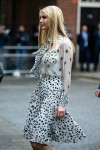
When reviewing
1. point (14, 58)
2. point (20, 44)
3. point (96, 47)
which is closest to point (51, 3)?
point (96, 47)

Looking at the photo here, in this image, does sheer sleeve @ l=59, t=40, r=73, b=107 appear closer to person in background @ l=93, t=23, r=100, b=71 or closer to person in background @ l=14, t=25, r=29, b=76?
person in background @ l=14, t=25, r=29, b=76

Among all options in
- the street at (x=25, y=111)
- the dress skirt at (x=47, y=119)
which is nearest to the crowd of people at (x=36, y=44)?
the street at (x=25, y=111)

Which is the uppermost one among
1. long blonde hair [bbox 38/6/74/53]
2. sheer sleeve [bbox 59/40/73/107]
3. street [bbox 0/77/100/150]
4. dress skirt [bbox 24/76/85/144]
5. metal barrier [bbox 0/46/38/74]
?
long blonde hair [bbox 38/6/74/53]

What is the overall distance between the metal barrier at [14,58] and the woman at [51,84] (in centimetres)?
1486

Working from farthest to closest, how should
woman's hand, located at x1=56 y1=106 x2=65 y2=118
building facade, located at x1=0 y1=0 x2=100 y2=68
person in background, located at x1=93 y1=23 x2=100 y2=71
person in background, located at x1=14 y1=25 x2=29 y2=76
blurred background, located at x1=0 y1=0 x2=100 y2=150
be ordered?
1. building facade, located at x1=0 y1=0 x2=100 y2=68
2. person in background, located at x1=93 y1=23 x2=100 y2=71
3. person in background, located at x1=14 y1=25 x2=29 y2=76
4. blurred background, located at x1=0 y1=0 x2=100 y2=150
5. woman's hand, located at x1=56 y1=106 x2=65 y2=118

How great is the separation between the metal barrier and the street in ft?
1.67

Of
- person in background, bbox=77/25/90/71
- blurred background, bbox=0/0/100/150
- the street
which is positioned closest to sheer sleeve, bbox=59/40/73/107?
the street

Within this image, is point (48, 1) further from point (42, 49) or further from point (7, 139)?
point (42, 49)

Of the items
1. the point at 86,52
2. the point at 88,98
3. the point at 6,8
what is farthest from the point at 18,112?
the point at 6,8

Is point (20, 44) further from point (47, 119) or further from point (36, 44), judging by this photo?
point (47, 119)

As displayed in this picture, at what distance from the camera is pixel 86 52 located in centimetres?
2284

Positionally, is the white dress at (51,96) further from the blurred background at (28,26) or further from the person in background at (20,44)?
the person in background at (20,44)

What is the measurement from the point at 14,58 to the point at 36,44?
1.22 meters

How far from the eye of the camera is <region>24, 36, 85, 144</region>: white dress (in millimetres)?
6164
